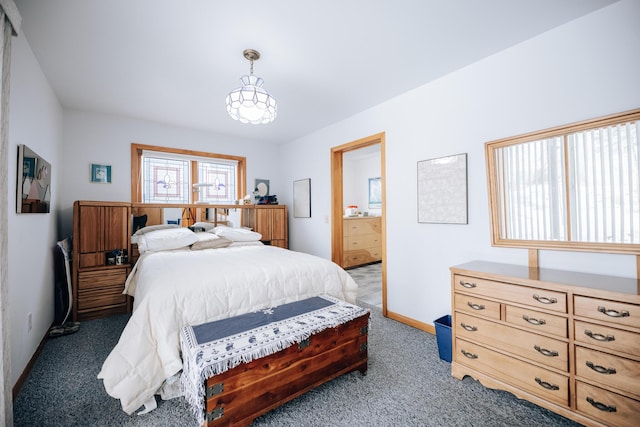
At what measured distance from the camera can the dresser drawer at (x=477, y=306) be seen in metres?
1.77

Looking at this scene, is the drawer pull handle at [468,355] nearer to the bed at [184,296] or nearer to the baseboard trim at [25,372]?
the bed at [184,296]

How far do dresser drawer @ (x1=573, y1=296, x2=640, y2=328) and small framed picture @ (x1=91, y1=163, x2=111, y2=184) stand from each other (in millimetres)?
4814

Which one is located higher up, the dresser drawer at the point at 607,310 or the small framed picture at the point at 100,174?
the small framed picture at the point at 100,174

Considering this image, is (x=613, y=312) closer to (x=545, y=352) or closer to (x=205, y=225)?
(x=545, y=352)

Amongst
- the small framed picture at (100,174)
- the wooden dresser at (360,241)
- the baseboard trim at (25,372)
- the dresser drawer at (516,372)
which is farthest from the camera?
the wooden dresser at (360,241)

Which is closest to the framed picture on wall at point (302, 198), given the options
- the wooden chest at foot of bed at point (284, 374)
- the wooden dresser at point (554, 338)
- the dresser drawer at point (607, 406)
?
the wooden chest at foot of bed at point (284, 374)

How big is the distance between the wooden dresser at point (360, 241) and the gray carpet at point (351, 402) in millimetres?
3351

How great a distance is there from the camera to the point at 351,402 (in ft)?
5.58

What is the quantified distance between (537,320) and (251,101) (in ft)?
7.89

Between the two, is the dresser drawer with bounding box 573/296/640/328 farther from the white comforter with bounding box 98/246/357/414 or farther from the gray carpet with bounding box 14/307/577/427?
the white comforter with bounding box 98/246/357/414

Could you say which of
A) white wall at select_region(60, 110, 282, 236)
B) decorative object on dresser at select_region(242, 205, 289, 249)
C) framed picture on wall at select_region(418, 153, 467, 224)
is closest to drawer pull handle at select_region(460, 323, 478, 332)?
framed picture on wall at select_region(418, 153, 467, 224)

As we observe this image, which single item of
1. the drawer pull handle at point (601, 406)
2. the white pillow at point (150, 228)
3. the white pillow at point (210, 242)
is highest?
the white pillow at point (150, 228)

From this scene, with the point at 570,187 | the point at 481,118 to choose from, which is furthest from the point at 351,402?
the point at 481,118

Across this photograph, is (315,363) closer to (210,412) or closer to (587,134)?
(210,412)
